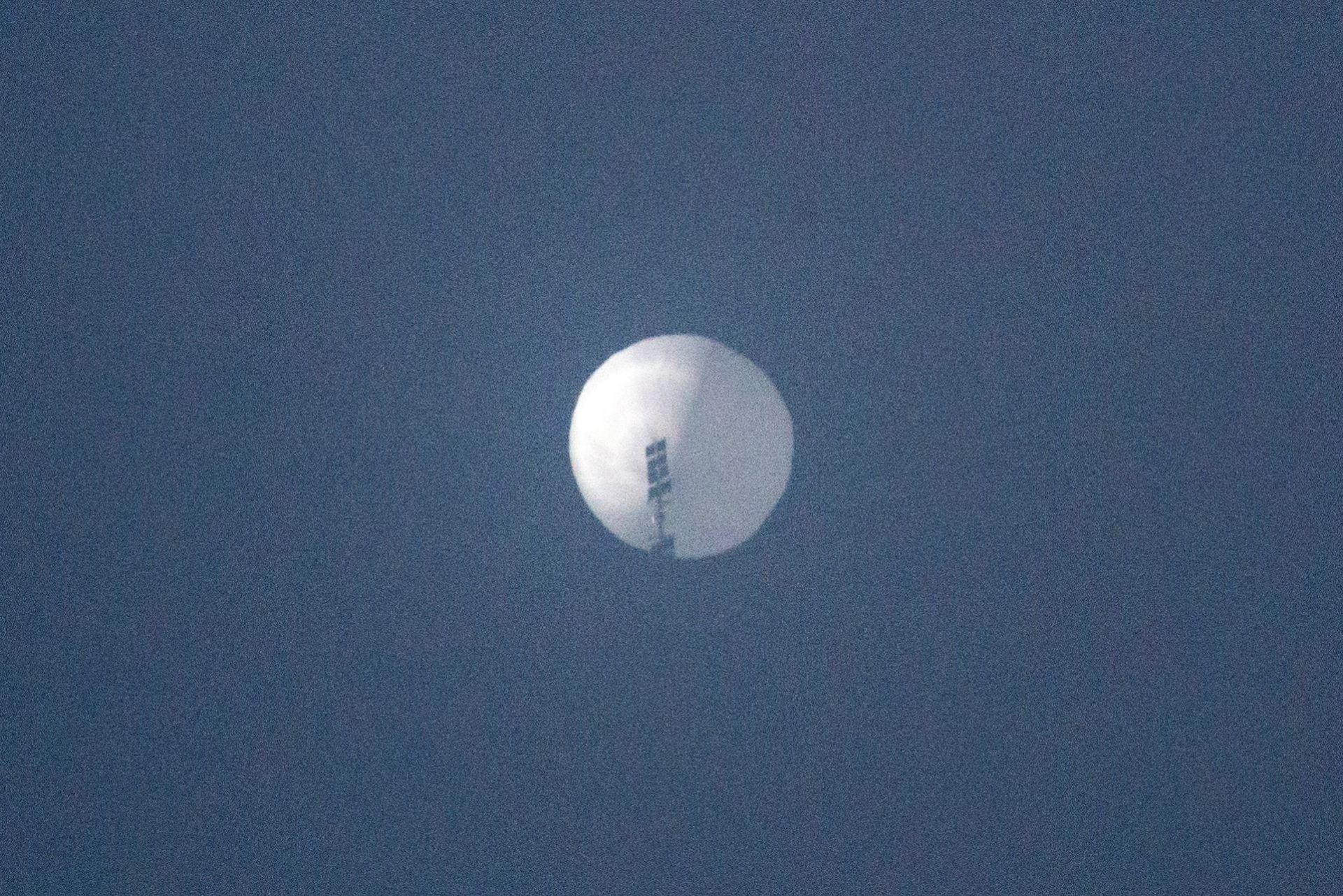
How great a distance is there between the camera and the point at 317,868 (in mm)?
5723

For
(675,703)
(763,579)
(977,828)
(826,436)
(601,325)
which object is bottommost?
(977,828)

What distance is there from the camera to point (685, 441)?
5.73m

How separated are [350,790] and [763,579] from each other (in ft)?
7.00

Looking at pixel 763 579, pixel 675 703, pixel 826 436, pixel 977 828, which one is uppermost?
pixel 826 436

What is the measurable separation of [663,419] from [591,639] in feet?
3.50

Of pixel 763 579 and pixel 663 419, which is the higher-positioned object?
pixel 663 419

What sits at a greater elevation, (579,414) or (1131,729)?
(579,414)

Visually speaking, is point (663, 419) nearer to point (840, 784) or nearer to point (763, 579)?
point (763, 579)

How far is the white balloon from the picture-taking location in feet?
18.7

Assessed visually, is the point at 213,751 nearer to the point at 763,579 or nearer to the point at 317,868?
the point at 317,868

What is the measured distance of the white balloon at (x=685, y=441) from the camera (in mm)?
5691

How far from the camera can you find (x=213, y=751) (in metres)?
5.80

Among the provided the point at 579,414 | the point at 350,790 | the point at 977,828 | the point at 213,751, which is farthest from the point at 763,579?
the point at 213,751

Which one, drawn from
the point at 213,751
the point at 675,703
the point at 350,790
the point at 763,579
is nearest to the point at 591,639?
the point at 675,703
